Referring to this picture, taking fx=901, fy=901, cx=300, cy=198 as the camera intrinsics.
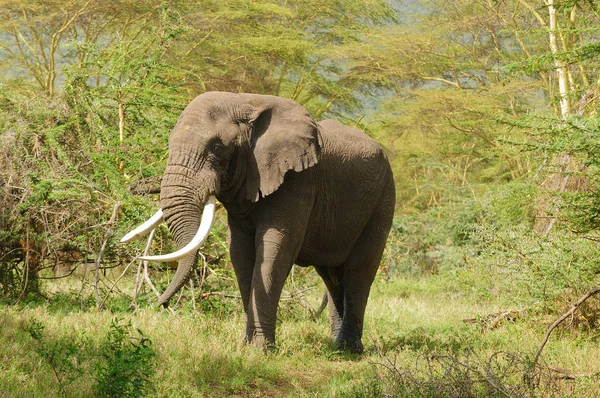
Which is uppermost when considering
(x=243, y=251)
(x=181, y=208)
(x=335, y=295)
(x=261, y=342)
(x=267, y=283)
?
(x=181, y=208)

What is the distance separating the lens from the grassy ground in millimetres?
5301

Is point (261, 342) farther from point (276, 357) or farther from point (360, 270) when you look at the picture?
point (360, 270)

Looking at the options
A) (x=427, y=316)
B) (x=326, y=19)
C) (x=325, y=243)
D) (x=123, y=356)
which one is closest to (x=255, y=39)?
(x=326, y=19)

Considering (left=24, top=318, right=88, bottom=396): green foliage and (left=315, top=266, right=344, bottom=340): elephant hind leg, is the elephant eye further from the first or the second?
(left=315, top=266, right=344, bottom=340): elephant hind leg

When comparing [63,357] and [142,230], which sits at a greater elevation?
[142,230]

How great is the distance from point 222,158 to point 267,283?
102cm

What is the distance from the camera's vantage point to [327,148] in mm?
7613

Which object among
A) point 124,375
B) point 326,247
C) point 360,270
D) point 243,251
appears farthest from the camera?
point 360,270

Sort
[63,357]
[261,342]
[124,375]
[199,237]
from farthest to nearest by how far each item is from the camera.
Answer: [261,342] < [199,237] < [63,357] < [124,375]

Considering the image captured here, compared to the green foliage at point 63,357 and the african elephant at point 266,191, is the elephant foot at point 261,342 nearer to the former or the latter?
the african elephant at point 266,191

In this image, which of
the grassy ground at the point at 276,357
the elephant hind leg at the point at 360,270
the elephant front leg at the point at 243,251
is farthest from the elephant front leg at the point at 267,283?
the elephant hind leg at the point at 360,270

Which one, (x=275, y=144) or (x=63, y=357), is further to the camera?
(x=275, y=144)

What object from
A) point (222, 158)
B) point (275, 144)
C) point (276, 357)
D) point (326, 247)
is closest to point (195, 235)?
point (222, 158)

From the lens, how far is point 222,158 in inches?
266
